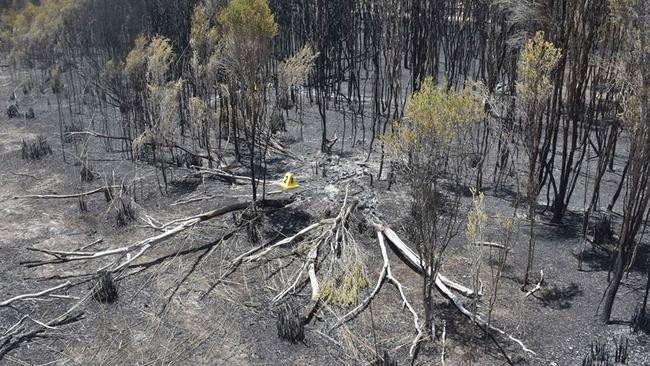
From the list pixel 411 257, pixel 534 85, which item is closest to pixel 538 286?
pixel 411 257

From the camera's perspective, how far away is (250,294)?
325 inches

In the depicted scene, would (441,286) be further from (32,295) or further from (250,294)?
(32,295)

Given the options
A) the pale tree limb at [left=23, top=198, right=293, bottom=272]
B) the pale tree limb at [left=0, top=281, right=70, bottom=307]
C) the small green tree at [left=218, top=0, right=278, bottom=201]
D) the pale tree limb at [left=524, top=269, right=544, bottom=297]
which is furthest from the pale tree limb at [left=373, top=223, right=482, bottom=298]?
the pale tree limb at [left=0, top=281, right=70, bottom=307]

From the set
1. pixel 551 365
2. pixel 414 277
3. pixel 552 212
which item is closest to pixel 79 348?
pixel 414 277

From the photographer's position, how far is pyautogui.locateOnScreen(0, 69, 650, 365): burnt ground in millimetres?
7062

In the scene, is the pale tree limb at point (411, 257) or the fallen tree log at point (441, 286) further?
the pale tree limb at point (411, 257)

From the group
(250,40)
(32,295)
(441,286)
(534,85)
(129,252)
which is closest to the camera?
(534,85)

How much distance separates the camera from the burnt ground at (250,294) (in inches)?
278

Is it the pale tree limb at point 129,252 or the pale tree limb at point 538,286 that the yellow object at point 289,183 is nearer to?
the pale tree limb at point 129,252

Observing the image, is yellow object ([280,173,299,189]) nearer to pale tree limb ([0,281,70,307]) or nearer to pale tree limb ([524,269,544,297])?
pale tree limb ([0,281,70,307])

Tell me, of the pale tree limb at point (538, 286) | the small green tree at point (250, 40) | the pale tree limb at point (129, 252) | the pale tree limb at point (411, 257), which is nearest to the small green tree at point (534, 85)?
the pale tree limb at point (538, 286)

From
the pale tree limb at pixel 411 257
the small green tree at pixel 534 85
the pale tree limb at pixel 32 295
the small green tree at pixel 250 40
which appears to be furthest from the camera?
the small green tree at pixel 250 40

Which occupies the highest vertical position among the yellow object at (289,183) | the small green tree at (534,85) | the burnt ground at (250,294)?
the small green tree at (534,85)

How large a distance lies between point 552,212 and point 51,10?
2177 centimetres
